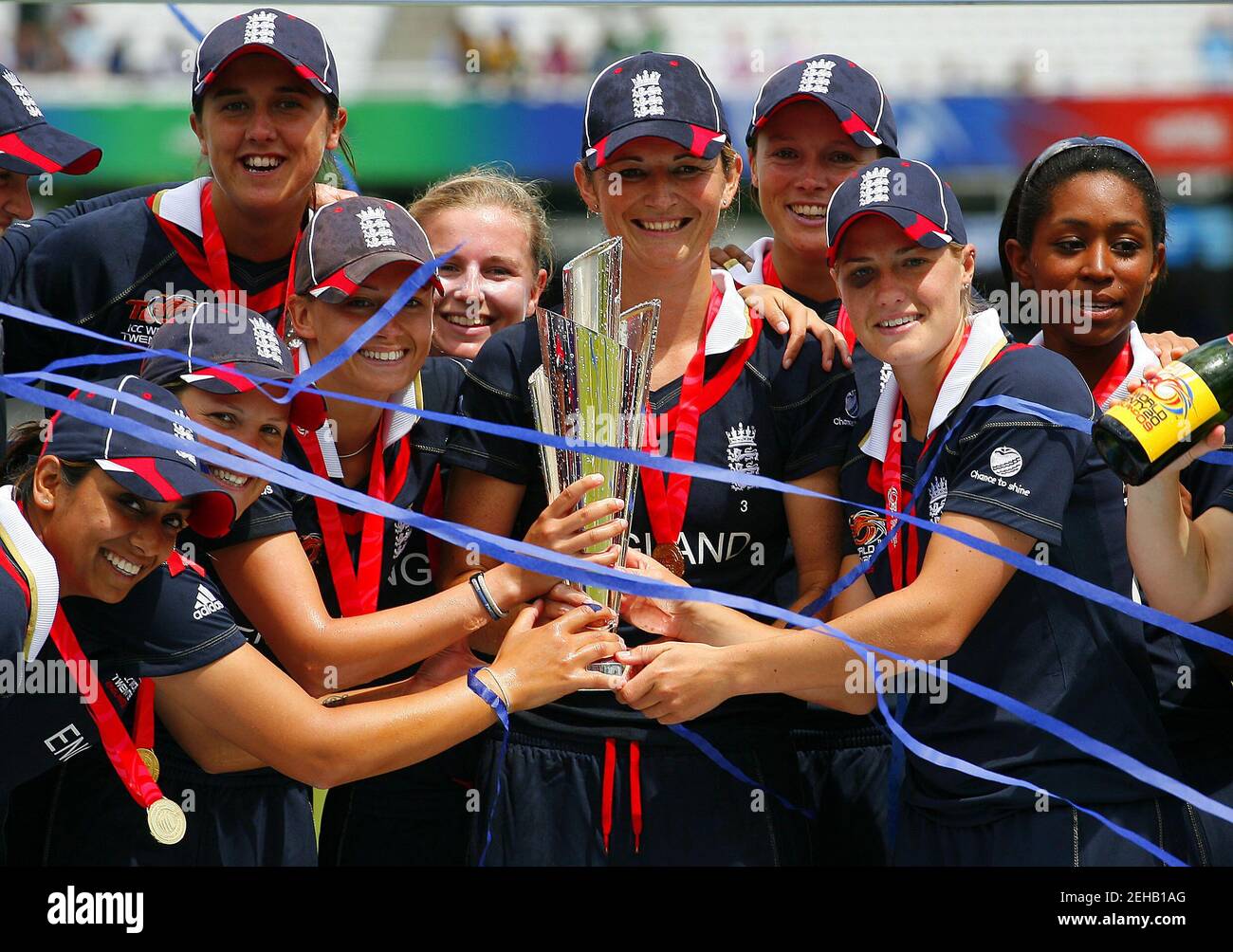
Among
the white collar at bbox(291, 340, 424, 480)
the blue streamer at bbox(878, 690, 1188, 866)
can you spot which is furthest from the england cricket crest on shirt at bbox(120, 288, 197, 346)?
the blue streamer at bbox(878, 690, 1188, 866)

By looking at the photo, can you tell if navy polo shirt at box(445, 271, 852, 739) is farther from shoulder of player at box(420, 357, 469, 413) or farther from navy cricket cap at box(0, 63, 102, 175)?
navy cricket cap at box(0, 63, 102, 175)

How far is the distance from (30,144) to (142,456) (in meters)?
1.28

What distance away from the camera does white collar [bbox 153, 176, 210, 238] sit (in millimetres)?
3869

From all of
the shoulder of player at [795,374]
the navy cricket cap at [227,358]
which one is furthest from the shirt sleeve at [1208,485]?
the navy cricket cap at [227,358]

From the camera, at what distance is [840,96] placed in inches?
156

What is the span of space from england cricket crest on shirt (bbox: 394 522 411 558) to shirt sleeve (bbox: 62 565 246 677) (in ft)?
1.80

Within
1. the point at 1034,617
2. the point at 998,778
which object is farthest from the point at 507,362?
the point at 998,778

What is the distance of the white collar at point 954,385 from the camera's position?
10.6 ft

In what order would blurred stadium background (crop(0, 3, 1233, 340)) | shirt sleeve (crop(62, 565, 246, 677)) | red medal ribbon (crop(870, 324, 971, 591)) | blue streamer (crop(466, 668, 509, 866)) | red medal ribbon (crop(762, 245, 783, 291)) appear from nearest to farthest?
shirt sleeve (crop(62, 565, 246, 677))
blue streamer (crop(466, 668, 509, 866))
red medal ribbon (crop(870, 324, 971, 591))
red medal ribbon (crop(762, 245, 783, 291))
blurred stadium background (crop(0, 3, 1233, 340))

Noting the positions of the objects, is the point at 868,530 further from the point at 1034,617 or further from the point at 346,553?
the point at 346,553

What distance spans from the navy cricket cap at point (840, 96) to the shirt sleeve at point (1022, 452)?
39.9 inches
